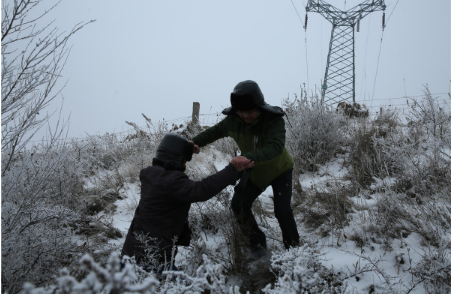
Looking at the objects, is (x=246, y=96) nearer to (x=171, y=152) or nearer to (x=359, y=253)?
(x=171, y=152)

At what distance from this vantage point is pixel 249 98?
2121mm

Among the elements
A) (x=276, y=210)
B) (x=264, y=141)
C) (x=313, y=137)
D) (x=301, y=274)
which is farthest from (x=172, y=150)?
(x=313, y=137)

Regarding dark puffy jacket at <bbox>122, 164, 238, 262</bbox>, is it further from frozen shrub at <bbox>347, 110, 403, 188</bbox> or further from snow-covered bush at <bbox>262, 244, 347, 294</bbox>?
frozen shrub at <bbox>347, 110, 403, 188</bbox>

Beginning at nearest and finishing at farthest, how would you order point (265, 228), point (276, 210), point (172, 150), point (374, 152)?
1. point (172, 150)
2. point (276, 210)
3. point (265, 228)
4. point (374, 152)

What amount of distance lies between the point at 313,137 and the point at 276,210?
9.12 ft

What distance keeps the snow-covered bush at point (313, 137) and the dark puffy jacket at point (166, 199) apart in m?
2.88

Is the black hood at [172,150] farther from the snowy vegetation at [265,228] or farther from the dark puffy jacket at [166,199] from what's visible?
the snowy vegetation at [265,228]

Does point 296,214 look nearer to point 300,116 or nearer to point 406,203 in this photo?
point 406,203

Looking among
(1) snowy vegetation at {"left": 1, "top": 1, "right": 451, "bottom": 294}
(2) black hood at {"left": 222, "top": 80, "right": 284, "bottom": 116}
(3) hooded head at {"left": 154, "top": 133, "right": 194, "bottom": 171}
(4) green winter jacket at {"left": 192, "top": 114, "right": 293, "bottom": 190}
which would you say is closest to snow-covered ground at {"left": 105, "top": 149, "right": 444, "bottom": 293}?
(1) snowy vegetation at {"left": 1, "top": 1, "right": 451, "bottom": 294}

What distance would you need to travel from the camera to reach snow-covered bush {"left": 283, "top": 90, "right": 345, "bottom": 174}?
4.59 m

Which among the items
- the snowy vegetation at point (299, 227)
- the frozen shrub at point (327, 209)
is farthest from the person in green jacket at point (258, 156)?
the frozen shrub at point (327, 209)

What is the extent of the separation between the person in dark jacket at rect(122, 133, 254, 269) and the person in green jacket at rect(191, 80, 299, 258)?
0.85ft

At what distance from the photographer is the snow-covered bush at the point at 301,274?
1191 millimetres

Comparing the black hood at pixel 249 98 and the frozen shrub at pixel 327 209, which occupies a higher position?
the black hood at pixel 249 98
